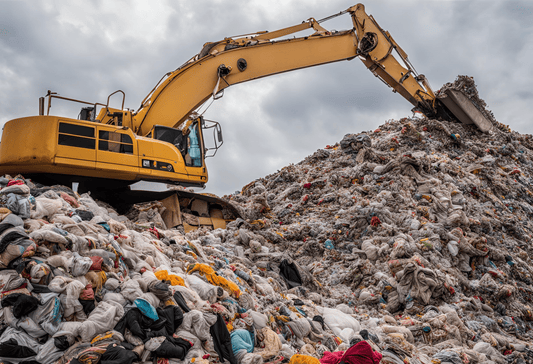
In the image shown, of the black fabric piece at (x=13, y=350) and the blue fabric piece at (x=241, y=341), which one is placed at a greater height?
the black fabric piece at (x=13, y=350)

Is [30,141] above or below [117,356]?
above

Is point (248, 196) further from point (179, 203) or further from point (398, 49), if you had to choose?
point (398, 49)

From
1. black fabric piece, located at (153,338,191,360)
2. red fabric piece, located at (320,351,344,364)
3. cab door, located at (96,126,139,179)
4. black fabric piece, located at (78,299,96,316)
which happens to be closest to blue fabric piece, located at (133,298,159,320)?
black fabric piece, located at (153,338,191,360)

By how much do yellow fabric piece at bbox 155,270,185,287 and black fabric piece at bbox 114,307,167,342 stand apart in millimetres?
720

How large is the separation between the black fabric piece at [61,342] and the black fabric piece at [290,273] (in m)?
4.21

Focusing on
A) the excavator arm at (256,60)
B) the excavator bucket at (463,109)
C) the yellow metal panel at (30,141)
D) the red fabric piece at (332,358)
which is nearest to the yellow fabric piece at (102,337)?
the red fabric piece at (332,358)

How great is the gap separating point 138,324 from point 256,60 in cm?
692

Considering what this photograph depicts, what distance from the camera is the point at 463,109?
13266mm

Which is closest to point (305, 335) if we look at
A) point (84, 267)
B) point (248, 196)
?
point (84, 267)

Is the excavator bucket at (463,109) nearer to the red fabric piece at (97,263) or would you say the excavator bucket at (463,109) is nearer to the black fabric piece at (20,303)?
the red fabric piece at (97,263)

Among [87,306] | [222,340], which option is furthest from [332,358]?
[87,306]

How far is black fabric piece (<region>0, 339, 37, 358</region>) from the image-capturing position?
118 inches

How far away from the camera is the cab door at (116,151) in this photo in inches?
279

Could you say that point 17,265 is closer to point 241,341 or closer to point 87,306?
point 87,306
